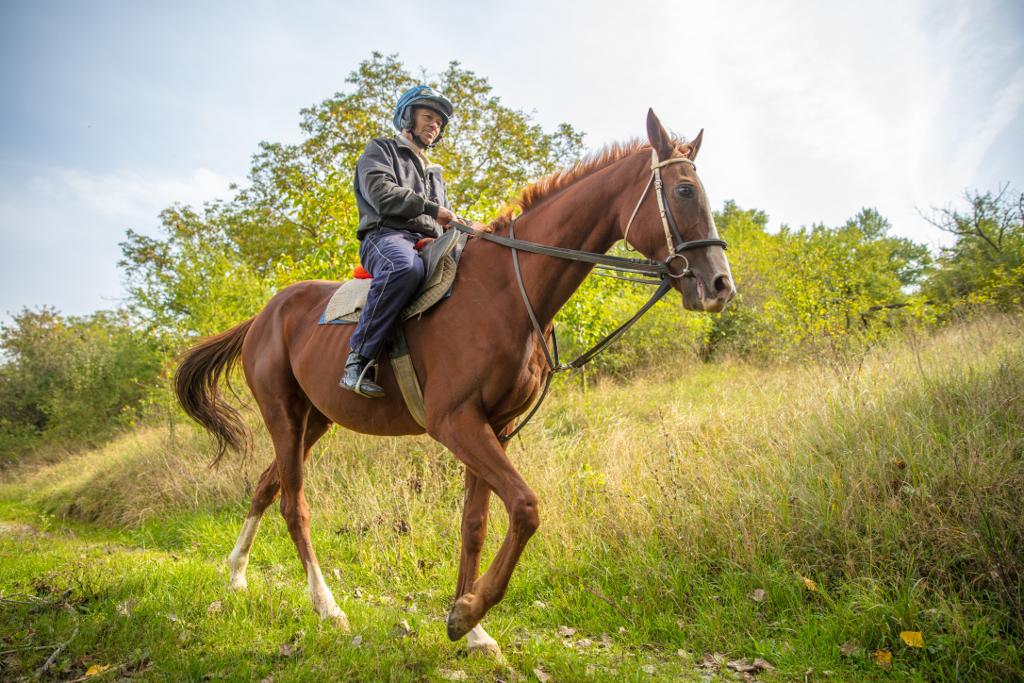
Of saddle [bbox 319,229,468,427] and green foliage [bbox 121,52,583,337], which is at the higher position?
green foliage [bbox 121,52,583,337]

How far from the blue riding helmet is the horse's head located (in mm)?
1764

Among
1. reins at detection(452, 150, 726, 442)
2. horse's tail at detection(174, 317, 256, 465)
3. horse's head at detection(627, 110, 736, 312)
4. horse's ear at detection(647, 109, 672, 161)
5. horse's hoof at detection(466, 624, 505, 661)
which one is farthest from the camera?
horse's tail at detection(174, 317, 256, 465)

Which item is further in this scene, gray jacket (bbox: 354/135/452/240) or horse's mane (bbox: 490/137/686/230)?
gray jacket (bbox: 354/135/452/240)

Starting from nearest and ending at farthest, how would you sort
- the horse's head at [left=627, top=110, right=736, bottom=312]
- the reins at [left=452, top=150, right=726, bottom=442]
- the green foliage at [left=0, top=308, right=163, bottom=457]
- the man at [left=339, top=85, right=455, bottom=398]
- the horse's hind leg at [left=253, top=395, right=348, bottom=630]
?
the horse's head at [left=627, top=110, right=736, bottom=312] < the reins at [left=452, top=150, right=726, bottom=442] < the man at [left=339, top=85, right=455, bottom=398] < the horse's hind leg at [left=253, top=395, right=348, bottom=630] < the green foliage at [left=0, top=308, right=163, bottom=457]

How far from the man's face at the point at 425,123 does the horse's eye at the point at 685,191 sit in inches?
83.1

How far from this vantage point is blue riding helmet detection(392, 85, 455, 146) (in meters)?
3.90

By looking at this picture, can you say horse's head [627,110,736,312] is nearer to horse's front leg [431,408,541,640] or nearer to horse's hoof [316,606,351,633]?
horse's front leg [431,408,541,640]

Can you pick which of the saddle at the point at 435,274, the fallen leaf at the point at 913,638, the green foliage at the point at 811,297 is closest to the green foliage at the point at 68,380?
the saddle at the point at 435,274

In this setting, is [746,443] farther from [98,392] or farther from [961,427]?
[98,392]

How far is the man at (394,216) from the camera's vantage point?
3244 mm

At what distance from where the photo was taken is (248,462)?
7.84m

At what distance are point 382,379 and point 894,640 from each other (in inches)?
131

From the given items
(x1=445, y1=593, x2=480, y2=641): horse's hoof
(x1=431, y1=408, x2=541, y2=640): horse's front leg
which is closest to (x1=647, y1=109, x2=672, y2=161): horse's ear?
(x1=431, y1=408, x2=541, y2=640): horse's front leg

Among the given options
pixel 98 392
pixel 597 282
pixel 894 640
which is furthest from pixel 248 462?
pixel 98 392
